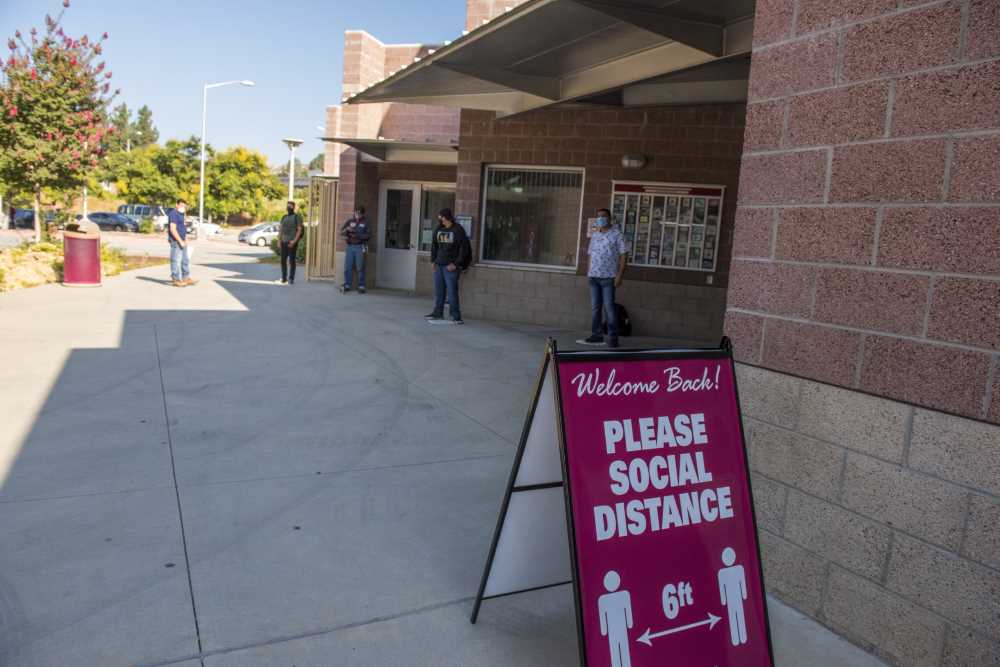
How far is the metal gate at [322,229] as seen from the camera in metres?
17.1

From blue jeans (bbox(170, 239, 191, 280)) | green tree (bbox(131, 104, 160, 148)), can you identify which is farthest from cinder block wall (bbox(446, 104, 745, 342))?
green tree (bbox(131, 104, 160, 148))

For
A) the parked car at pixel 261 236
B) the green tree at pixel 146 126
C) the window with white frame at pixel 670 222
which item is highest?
the green tree at pixel 146 126

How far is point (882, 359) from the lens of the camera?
9.86 feet

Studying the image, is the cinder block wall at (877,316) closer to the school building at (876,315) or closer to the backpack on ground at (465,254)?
the school building at (876,315)

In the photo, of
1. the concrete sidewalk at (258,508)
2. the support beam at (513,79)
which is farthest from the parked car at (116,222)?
the support beam at (513,79)

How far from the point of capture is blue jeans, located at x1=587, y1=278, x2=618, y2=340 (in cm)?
1024

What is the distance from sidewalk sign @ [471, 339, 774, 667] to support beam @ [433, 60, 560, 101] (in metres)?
7.19

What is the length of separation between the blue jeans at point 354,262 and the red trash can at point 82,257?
4.52 m

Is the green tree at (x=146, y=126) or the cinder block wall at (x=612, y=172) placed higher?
the green tree at (x=146, y=126)

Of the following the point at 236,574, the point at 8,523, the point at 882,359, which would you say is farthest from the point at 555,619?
the point at 8,523

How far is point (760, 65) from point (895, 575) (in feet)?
7.64

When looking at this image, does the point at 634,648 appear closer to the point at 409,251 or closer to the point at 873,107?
the point at 873,107

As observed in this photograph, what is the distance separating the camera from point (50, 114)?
585 inches

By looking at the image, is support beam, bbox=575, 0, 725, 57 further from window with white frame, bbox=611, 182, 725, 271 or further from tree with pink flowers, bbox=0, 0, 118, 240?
tree with pink flowers, bbox=0, 0, 118, 240
